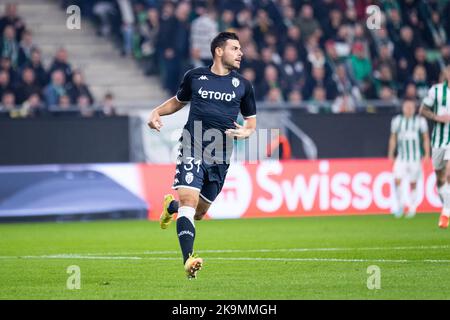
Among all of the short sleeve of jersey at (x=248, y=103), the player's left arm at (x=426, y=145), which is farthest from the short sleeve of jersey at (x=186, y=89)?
the player's left arm at (x=426, y=145)

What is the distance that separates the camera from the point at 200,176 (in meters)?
11.1

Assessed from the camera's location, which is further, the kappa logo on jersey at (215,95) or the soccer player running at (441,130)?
the soccer player running at (441,130)

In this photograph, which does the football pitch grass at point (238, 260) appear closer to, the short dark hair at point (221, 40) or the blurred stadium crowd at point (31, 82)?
the short dark hair at point (221, 40)

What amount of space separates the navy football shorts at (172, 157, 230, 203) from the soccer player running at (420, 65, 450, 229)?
5737 millimetres

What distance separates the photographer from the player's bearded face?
37.3 ft

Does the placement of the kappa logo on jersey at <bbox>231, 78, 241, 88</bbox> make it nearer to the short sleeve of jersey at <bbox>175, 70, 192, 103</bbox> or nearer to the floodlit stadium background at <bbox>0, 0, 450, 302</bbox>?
the short sleeve of jersey at <bbox>175, 70, 192, 103</bbox>

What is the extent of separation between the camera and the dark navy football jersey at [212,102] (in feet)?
37.1

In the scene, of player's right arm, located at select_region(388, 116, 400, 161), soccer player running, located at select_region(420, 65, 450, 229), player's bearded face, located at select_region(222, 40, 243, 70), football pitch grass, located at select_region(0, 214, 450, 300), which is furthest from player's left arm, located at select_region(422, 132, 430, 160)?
player's bearded face, located at select_region(222, 40, 243, 70)

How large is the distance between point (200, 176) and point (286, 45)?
46.6 feet

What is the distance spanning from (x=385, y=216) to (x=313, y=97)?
15.2ft
